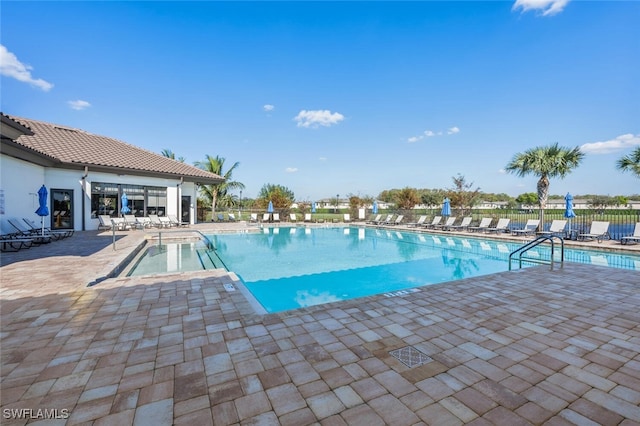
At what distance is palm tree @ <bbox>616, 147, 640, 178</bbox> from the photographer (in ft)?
34.5

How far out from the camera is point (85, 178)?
527 inches

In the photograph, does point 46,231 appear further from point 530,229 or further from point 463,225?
point 530,229

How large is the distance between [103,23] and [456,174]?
22286mm

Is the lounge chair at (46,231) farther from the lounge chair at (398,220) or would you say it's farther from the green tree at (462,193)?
the green tree at (462,193)

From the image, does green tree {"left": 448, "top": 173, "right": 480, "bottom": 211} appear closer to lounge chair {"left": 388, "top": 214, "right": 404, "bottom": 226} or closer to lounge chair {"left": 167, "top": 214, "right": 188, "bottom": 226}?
lounge chair {"left": 388, "top": 214, "right": 404, "bottom": 226}

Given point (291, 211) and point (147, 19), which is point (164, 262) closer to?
point (147, 19)

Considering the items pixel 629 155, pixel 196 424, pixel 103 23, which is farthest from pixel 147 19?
pixel 629 155

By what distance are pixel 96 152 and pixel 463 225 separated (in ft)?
63.5

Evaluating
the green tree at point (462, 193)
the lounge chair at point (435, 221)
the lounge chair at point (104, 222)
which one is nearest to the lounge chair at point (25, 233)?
the lounge chair at point (104, 222)

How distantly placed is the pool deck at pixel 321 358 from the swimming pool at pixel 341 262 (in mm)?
1516

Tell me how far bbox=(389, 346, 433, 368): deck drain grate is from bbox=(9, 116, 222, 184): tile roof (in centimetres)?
1499

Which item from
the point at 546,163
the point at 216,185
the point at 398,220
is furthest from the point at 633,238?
the point at 216,185

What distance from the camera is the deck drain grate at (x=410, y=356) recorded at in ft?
8.05

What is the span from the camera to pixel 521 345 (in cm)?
278
